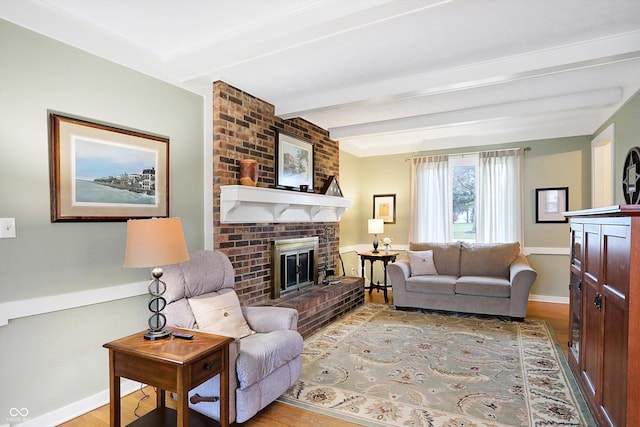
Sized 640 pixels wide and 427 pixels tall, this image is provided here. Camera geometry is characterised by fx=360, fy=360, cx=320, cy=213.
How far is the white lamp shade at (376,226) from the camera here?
6.03 meters

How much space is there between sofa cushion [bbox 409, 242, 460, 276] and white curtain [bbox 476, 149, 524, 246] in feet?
2.54

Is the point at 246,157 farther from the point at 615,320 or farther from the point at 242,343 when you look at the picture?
the point at 615,320

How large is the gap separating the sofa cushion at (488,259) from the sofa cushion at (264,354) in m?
3.29

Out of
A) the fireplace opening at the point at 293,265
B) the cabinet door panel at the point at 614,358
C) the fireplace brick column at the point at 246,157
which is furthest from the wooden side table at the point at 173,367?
the cabinet door panel at the point at 614,358

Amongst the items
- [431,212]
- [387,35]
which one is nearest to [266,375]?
[387,35]

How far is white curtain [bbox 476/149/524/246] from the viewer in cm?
548

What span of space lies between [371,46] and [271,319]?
2.22 m

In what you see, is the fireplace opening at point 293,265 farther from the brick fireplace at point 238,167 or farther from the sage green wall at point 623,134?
the sage green wall at point 623,134

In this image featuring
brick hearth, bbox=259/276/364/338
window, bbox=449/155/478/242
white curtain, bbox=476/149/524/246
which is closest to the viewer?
brick hearth, bbox=259/276/364/338

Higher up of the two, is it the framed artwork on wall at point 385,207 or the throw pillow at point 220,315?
the framed artwork on wall at point 385,207

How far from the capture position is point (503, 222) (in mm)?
5582

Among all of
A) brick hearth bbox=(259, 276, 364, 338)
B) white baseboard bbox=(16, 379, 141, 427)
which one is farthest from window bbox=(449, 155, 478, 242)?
white baseboard bbox=(16, 379, 141, 427)

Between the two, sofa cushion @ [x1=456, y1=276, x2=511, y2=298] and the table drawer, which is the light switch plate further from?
sofa cushion @ [x1=456, y1=276, x2=511, y2=298]

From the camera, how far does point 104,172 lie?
253 cm
